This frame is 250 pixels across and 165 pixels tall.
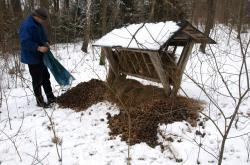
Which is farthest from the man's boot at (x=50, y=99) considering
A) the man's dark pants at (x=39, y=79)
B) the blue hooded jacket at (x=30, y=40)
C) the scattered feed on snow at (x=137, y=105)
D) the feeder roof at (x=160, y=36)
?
the feeder roof at (x=160, y=36)

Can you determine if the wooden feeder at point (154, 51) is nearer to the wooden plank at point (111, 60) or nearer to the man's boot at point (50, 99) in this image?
the wooden plank at point (111, 60)

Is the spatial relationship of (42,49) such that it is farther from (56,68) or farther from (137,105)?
(137,105)

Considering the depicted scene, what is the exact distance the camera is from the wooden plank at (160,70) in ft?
16.0

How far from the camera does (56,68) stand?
223 inches

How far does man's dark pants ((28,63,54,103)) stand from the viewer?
5395 millimetres

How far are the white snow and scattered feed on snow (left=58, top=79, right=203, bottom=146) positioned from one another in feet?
2.82

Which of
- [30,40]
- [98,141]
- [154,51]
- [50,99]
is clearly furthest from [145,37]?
[50,99]

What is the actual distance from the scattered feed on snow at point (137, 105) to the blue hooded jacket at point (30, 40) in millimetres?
944

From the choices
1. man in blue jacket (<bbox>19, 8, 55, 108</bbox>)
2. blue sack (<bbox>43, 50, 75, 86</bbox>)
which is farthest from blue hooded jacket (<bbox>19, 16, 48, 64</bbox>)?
blue sack (<bbox>43, 50, 75, 86</bbox>)

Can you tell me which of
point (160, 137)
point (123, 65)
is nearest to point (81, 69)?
point (123, 65)

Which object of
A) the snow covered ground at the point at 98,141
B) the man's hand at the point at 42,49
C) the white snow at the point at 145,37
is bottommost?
the snow covered ground at the point at 98,141

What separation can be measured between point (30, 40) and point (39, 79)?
2.37 feet

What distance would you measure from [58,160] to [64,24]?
1067cm

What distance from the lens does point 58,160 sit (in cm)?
374
